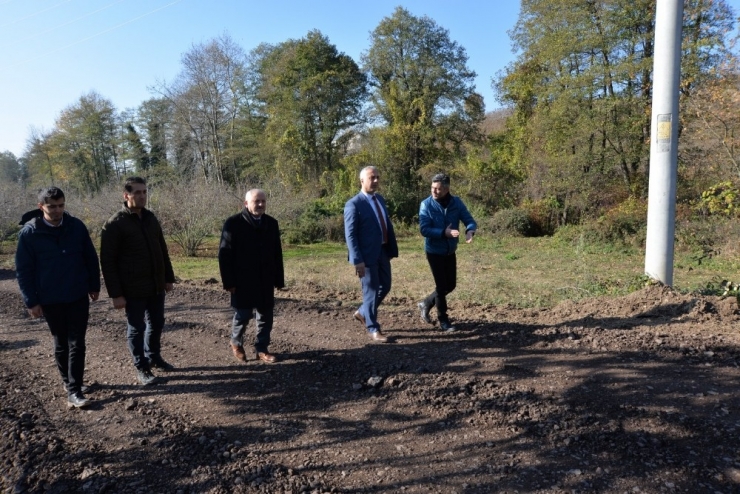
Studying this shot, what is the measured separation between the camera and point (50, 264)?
14.1 feet

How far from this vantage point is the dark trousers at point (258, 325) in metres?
5.15

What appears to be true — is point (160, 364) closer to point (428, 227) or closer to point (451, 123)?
point (428, 227)

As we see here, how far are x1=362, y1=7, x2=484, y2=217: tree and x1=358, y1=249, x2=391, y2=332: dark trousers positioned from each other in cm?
2131

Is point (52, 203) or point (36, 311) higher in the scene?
point (52, 203)

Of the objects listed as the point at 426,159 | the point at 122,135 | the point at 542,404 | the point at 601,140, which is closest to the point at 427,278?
the point at 542,404

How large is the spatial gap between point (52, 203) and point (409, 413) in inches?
134

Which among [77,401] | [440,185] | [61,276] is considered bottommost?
[77,401]

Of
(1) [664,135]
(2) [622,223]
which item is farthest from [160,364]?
(2) [622,223]

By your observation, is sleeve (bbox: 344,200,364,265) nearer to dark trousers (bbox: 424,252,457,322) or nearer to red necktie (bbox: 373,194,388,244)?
red necktie (bbox: 373,194,388,244)

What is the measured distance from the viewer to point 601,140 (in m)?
18.9

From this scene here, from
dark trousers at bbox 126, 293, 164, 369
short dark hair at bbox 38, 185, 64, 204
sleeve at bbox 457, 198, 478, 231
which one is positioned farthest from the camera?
sleeve at bbox 457, 198, 478, 231

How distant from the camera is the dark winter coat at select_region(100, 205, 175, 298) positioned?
453cm

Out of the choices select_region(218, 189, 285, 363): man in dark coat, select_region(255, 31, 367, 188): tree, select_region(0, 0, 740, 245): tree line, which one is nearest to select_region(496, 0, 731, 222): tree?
select_region(0, 0, 740, 245): tree line

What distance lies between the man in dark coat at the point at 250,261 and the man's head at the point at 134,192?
79cm
